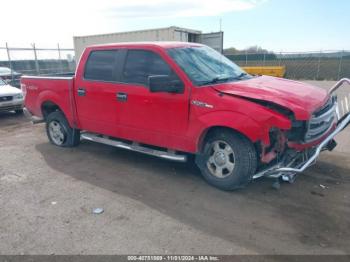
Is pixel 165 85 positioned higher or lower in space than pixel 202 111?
higher

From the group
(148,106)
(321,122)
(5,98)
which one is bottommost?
(5,98)

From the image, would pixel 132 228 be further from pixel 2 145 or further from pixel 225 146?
pixel 2 145

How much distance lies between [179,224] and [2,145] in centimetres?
520

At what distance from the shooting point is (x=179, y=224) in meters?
3.48

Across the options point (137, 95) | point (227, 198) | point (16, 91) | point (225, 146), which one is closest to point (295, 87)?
point (225, 146)

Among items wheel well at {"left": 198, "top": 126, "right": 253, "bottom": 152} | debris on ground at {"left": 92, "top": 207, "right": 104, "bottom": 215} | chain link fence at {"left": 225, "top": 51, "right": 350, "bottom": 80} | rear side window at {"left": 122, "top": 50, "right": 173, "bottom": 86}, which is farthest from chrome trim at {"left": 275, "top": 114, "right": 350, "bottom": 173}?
chain link fence at {"left": 225, "top": 51, "right": 350, "bottom": 80}

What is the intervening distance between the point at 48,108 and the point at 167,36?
8129mm

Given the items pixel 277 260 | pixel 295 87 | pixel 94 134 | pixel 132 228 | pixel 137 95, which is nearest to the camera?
pixel 277 260

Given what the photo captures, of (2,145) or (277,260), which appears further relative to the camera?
(2,145)

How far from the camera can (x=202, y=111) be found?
4.14m

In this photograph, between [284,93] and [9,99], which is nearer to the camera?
[284,93]

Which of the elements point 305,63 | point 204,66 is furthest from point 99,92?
point 305,63

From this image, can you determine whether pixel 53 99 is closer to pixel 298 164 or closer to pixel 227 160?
pixel 227 160

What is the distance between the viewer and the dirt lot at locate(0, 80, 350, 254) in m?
3.12
